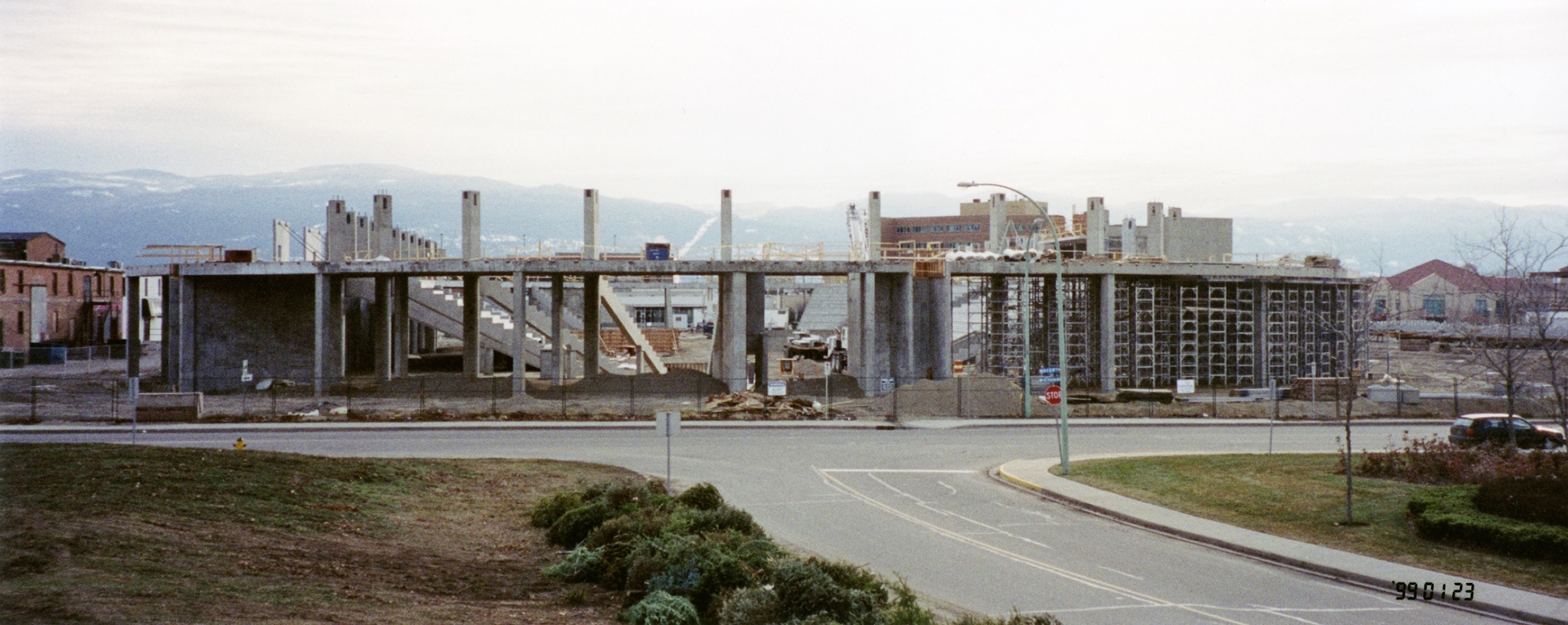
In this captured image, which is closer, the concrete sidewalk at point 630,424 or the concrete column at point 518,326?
the concrete sidewalk at point 630,424

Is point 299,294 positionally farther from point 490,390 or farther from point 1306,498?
point 1306,498

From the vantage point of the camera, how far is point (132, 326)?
5928 centimetres

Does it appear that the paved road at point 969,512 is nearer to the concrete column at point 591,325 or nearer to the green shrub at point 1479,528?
the green shrub at point 1479,528

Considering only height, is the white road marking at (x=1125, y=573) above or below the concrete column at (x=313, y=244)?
→ below

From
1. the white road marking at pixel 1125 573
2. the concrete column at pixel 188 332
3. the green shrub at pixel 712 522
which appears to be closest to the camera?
the green shrub at pixel 712 522

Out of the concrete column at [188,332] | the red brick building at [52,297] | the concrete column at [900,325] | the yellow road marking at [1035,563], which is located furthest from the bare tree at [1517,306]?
the red brick building at [52,297]

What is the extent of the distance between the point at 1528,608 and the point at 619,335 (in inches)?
3823

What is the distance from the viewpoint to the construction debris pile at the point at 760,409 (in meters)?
46.8

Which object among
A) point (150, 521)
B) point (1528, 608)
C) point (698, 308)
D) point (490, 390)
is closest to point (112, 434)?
point (490, 390)

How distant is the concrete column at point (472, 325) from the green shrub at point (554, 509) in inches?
1818

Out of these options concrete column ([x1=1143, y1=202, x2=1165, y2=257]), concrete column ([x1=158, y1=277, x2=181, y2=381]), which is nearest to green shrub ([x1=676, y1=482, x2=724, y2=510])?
concrete column ([x1=158, y1=277, x2=181, y2=381])

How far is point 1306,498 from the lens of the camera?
24.0 m

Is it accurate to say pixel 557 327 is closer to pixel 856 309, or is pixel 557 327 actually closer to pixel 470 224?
pixel 470 224
